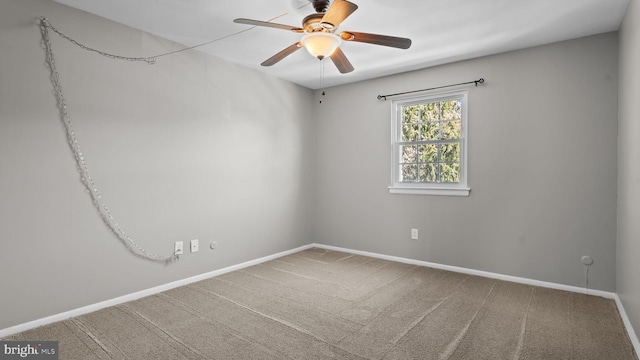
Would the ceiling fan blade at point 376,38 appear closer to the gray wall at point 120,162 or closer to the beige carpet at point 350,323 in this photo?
the gray wall at point 120,162

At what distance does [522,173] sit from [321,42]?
2.51 meters

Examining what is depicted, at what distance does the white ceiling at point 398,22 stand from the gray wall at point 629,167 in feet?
1.15

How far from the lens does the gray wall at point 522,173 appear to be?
9.88ft

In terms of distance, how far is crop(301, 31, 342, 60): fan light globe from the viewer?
2.17 m

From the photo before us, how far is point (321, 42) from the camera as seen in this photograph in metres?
2.20

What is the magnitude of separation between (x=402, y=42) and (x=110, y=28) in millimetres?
2395

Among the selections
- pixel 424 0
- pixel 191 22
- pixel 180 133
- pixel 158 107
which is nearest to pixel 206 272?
pixel 180 133

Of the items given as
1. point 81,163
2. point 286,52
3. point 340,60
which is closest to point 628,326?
point 340,60

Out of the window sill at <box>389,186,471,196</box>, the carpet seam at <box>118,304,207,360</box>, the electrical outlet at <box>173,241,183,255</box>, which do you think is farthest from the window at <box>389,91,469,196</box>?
the carpet seam at <box>118,304,207,360</box>

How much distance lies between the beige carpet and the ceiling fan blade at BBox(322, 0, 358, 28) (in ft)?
6.72

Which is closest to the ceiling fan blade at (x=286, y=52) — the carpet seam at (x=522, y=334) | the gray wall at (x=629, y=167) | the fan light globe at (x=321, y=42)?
the fan light globe at (x=321, y=42)

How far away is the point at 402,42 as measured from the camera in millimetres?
2250

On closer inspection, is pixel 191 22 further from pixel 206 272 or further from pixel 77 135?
pixel 206 272

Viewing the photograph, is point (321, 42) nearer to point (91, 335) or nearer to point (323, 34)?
point (323, 34)
